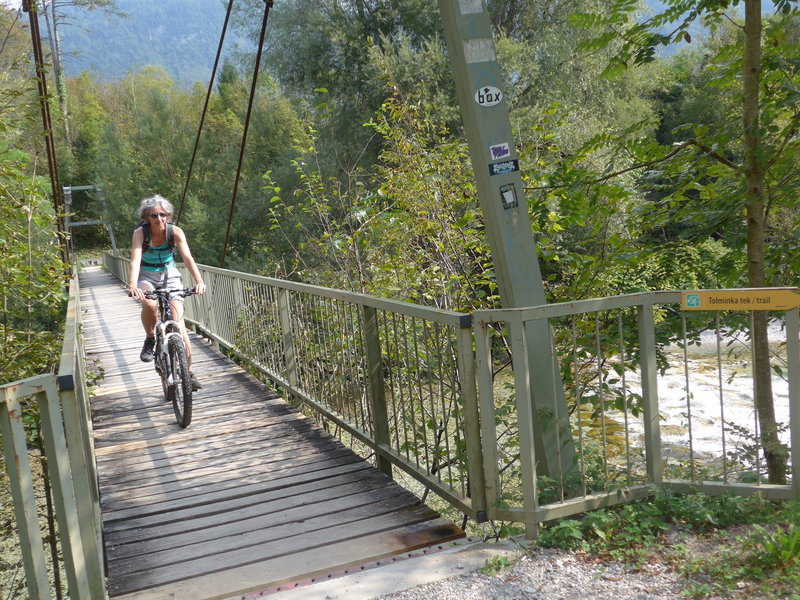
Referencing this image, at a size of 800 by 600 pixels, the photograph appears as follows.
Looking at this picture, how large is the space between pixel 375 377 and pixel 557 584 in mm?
1806

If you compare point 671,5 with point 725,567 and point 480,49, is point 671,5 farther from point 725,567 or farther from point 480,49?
point 725,567

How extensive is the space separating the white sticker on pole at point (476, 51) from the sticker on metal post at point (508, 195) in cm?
63

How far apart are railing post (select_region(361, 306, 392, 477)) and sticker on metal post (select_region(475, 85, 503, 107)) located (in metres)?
1.42

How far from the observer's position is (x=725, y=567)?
2.75 m

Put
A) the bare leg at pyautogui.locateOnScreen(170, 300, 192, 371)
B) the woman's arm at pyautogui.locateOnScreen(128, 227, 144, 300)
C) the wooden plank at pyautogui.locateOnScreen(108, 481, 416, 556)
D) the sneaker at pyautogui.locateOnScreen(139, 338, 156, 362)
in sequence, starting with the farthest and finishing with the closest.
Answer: the sneaker at pyautogui.locateOnScreen(139, 338, 156, 362) → the bare leg at pyautogui.locateOnScreen(170, 300, 192, 371) → the woman's arm at pyautogui.locateOnScreen(128, 227, 144, 300) → the wooden plank at pyautogui.locateOnScreen(108, 481, 416, 556)

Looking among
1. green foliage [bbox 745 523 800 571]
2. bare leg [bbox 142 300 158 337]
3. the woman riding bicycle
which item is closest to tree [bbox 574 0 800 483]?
green foliage [bbox 745 523 800 571]

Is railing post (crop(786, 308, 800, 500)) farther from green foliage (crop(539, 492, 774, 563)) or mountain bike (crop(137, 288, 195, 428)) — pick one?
mountain bike (crop(137, 288, 195, 428))

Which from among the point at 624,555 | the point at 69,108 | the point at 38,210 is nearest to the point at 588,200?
the point at 624,555

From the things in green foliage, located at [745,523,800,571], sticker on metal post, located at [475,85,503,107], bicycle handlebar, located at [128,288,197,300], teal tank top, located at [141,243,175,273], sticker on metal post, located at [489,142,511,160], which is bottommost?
green foliage, located at [745,523,800,571]

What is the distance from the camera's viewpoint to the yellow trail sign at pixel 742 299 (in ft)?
10.1

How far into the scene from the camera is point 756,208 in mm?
4156

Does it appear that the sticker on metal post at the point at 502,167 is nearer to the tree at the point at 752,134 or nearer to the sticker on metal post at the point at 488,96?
the sticker on metal post at the point at 488,96

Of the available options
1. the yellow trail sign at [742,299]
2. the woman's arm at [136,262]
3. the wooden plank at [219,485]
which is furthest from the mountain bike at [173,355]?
the yellow trail sign at [742,299]

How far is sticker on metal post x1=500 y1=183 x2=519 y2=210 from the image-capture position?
3.50m
